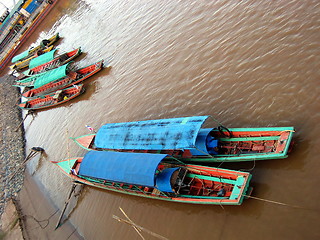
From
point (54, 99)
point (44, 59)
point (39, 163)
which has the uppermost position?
point (44, 59)

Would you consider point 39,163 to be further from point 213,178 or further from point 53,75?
point 213,178

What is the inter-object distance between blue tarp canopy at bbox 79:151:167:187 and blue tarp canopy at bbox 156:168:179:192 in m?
0.56

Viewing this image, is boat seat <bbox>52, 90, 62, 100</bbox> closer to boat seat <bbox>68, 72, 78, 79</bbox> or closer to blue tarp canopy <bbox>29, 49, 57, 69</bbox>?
boat seat <bbox>68, 72, 78, 79</bbox>

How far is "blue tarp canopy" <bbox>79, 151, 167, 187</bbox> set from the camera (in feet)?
41.4

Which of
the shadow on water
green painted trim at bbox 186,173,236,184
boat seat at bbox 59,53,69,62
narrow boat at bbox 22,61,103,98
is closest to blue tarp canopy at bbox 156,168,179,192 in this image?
green painted trim at bbox 186,173,236,184

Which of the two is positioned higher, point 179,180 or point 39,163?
point 179,180

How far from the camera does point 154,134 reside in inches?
560

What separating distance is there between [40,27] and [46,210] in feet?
128

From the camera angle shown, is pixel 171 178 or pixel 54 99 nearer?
pixel 171 178

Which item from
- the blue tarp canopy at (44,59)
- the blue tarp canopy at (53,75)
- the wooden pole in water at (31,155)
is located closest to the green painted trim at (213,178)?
the wooden pole in water at (31,155)

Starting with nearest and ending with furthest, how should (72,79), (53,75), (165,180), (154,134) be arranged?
(165,180) → (154,134) → (72,79) → (53,75)

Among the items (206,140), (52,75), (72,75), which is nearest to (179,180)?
(206,140)

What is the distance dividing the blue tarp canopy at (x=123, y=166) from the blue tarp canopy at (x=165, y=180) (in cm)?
56

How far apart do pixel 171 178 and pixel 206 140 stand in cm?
265
